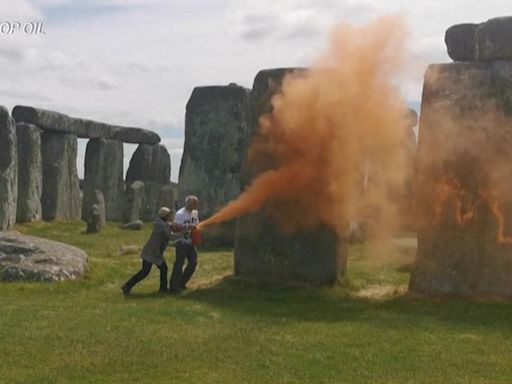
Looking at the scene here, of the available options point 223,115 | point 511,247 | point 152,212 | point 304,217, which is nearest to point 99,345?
point 304,217

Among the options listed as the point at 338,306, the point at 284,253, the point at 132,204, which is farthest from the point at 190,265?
the point at 132,204

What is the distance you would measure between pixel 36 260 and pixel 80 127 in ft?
59.7

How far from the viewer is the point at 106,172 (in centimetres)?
3441

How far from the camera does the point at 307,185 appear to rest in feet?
47.6

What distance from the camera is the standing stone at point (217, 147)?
83.0 ft

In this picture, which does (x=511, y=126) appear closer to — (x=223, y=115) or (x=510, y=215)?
(x=510, y=215)

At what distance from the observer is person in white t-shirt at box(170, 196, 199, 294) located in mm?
13719

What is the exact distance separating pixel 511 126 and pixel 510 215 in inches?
56.6

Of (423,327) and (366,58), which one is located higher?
(366,58)

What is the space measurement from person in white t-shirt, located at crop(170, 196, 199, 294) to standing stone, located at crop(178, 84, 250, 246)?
10.9m

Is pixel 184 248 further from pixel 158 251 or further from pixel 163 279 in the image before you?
pixel 163 279

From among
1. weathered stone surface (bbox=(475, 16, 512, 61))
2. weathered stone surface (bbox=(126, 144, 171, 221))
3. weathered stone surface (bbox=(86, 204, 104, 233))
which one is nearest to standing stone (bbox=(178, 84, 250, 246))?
weathered stone surface (bbox=(86, 204, 104, 233))

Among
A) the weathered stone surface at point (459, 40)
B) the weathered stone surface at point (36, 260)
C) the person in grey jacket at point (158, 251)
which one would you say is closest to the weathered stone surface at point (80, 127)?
the weathered stone surface at point (36, 260)

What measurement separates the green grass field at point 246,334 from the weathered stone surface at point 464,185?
2.07 feet
